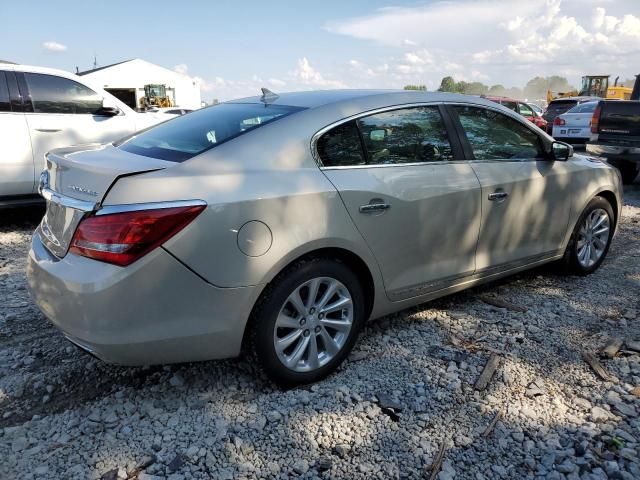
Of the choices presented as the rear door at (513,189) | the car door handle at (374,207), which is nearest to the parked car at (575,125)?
the rear door at (513,189)

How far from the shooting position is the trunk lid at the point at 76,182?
2.32m

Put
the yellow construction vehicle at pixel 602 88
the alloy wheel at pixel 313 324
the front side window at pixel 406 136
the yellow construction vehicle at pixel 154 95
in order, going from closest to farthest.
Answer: the alloy wheel at pixel 313 324 < the front side window at pixel 406 136 < the yellow construction vehicle at pixel 602 88 < the yellow construction vehicle at pixel 154 95

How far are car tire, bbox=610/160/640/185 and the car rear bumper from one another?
8785 mm

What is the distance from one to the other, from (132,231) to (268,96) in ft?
5.26

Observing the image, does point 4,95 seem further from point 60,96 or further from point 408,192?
point 408,192

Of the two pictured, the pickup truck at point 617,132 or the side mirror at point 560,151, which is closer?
the side mirror at point 560,151

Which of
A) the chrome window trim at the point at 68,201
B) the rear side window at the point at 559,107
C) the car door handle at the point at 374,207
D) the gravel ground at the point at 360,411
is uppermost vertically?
the chrome window trim at the point at 68,201

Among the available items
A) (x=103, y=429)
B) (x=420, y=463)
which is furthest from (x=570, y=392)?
(x=103, y=429)

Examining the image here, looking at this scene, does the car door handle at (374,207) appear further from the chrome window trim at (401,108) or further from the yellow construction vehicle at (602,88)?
the yellow construction vehicle at (602,88)

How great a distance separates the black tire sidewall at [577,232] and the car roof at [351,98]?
5.27 ft

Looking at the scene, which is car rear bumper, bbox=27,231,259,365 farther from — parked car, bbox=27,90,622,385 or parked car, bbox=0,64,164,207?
parked car, bbox=0,64,164,207

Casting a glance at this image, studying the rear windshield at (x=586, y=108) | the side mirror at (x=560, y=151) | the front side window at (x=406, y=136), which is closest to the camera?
the front side window at (x=406, y=136)

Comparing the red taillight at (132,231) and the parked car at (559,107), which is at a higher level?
the red taillight at (132,231)

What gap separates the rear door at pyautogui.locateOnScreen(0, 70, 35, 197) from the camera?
18.2 ft
